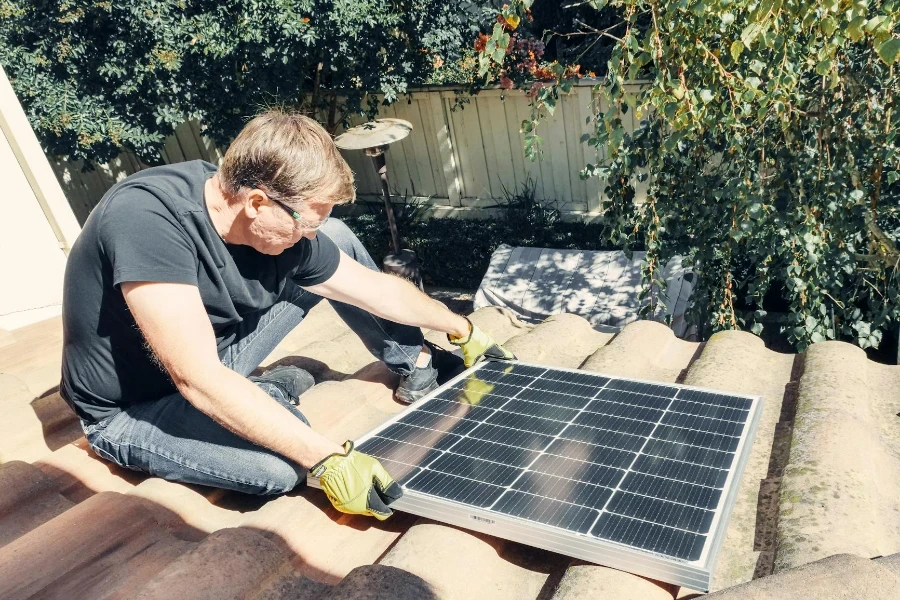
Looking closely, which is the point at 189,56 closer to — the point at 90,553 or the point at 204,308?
the point at 204,308

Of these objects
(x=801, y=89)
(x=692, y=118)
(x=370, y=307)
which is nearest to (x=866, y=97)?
(x=801, y=89)

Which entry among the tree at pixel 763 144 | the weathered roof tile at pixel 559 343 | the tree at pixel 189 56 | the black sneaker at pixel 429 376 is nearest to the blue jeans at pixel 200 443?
the black sneaker at pixel 429 376

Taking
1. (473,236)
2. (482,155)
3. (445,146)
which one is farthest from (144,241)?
(445,146)

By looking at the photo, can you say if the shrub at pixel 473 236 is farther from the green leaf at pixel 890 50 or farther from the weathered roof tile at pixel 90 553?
the weathered roof tile at pixel 90 553

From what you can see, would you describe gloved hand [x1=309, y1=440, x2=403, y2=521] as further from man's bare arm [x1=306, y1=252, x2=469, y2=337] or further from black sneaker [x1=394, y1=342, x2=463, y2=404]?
man's bare arm [x1=306, y1=252, x2=469, y2=337]

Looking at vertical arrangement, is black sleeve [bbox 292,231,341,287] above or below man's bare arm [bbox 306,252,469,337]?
above

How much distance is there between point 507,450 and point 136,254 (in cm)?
136

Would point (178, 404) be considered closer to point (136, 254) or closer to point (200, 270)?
point (200, 270)

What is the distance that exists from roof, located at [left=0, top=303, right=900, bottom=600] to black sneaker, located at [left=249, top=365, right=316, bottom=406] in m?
0.11

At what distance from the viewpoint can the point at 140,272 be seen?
85.7 inches

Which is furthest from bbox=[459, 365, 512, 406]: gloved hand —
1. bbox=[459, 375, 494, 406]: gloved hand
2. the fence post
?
the fence post

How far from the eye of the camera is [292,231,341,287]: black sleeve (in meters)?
2.89

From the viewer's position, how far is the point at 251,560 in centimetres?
198

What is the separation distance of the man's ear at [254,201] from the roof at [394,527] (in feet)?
3.18
